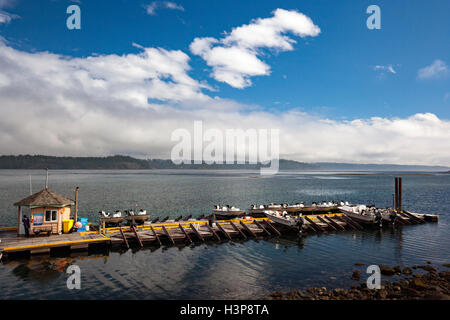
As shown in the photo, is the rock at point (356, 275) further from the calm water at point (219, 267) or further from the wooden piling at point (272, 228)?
the wooden piling at point (272, 228)

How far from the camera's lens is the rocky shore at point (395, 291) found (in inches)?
627

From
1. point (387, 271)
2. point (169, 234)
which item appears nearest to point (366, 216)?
point (387, 271)

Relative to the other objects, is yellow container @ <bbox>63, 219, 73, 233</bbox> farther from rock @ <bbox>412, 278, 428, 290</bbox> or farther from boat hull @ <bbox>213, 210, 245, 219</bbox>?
rock @ <bbox>412, 278, 428, 290</bbox>

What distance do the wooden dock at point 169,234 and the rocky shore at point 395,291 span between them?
47.0 feet

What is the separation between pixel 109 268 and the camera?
69.6 ft

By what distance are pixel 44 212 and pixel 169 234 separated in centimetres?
1202

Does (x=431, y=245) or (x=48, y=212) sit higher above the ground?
(x=48, y=212)

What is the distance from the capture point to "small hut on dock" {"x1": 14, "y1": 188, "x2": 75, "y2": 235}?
963 inches

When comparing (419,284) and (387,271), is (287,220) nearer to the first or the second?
(387,271)

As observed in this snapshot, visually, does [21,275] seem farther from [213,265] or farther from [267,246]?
[267,246]

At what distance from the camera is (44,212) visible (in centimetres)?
2480

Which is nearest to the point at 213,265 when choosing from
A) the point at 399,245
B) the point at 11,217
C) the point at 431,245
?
the point at 399,245
